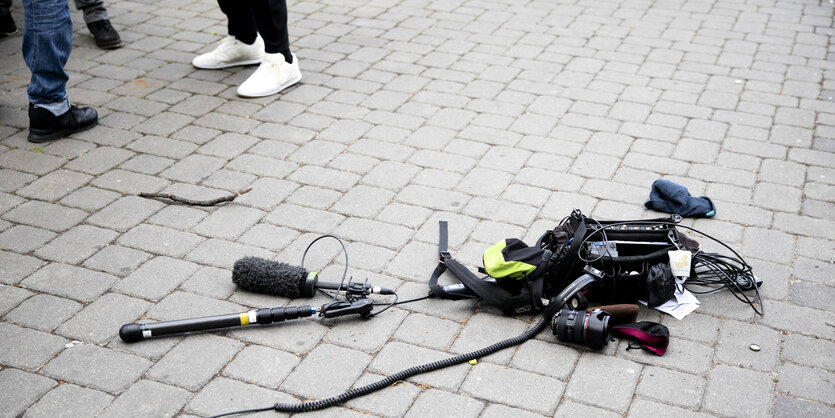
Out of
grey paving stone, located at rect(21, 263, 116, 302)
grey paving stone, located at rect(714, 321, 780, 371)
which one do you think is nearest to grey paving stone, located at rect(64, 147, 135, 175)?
grey paving stone, located at rect(21, 263, 116, 302)

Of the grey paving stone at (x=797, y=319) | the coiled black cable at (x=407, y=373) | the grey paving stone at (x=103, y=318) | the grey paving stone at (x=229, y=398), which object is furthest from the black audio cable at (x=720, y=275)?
the grey paving stone at (x=103, y=318)

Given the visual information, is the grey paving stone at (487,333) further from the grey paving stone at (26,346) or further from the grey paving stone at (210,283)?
the grey paving stone at (26,346)

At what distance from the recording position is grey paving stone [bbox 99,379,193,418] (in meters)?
2.88

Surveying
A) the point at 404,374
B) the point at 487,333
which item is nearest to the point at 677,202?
the point at 487,333

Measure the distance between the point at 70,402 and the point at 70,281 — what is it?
86 centimetres

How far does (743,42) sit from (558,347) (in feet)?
15.1

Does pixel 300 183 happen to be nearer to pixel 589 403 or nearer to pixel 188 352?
pixel 188 352

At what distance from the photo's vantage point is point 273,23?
5.47 metres

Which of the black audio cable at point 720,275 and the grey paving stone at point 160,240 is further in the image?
the grey paving stone at point 160,240

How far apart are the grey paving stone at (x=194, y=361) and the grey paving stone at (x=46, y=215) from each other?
128cm

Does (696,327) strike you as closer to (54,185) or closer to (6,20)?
(54,185)

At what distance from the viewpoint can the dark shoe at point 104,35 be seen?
6.35 meters

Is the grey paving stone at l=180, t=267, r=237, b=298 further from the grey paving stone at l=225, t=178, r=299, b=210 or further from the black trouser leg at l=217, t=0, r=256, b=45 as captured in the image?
the black trouser leg at l=217, t=0, r=256, b=45

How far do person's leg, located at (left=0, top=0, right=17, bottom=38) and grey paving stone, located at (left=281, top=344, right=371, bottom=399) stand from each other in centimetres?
506
